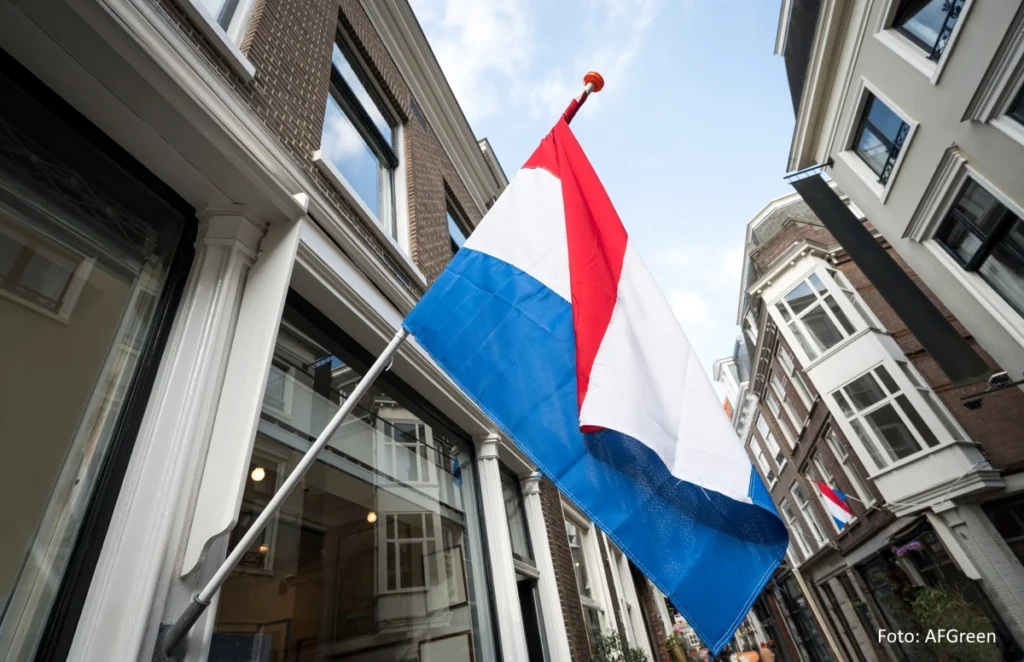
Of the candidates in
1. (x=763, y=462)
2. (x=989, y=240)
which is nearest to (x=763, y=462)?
(x=763, y=462)

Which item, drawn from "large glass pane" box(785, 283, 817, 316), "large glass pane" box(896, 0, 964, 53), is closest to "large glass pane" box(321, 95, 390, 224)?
"large glass pane" box(896, 0, 964, 53)

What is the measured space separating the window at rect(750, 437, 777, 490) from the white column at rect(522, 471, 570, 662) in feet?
83.6

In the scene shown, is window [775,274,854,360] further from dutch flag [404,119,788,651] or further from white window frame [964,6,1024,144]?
dutch flag [404,119,788,651]

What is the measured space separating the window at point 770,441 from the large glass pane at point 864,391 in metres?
10.8

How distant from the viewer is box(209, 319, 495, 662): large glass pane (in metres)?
2.95

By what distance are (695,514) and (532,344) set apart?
3.32 feet

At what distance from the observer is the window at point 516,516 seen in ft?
17.3

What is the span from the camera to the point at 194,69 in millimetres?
2197

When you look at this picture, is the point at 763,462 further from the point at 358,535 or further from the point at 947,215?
the point at 358,535

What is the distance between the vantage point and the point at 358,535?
3.85 m

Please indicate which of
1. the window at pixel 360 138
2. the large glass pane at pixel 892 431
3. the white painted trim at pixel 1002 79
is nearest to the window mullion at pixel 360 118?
the window at pixel 360 138

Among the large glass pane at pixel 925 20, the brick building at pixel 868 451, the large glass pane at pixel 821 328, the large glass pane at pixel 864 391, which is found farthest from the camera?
the large glass pane at pixel 821 328

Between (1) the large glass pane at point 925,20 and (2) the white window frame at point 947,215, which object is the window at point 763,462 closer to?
(2) the white window frame at point 947,215

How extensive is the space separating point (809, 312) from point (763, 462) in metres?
15.4
